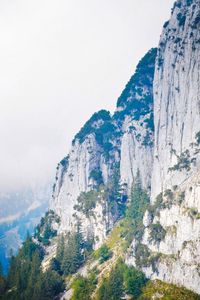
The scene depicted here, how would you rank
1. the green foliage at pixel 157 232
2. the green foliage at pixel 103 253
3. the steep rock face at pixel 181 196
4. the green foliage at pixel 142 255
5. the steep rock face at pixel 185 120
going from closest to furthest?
1. the steep rock face at pixel 181 196
2. the green foliage at pixel 142 255
3. the green foliage at pixel 157 232
4. the green foliage at pixel 103 253
5. the steep rock face at pixel 185 120

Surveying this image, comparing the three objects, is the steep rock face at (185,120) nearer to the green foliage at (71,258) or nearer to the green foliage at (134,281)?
the green foliage at (71,258)

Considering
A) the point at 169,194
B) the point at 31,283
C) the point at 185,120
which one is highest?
the point at 185,120

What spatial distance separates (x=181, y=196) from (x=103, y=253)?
46.4 meters

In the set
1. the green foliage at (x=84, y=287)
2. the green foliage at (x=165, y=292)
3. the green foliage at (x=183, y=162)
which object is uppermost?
the green foliage at (x=183, y=162)

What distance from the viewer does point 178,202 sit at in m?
158

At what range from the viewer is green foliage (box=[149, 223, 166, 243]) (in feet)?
513

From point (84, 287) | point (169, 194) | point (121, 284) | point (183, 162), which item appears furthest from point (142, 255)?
point (183, 162)

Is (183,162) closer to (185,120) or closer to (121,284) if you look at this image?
(185,120)

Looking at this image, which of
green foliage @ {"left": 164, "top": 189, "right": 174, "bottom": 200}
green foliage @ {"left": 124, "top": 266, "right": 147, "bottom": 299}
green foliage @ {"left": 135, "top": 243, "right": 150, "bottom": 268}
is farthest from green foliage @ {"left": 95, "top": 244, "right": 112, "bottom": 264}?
green foliage @ {"left": 164, "top": 189, "right": 174, "bottom": 200}

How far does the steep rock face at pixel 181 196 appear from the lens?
142500 millimetres

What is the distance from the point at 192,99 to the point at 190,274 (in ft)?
274

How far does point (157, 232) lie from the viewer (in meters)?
160

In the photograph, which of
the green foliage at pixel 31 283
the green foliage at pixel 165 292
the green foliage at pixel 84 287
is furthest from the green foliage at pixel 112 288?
the green foliage at pixel 31 283

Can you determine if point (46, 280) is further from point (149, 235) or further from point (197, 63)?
point (197, 63)
